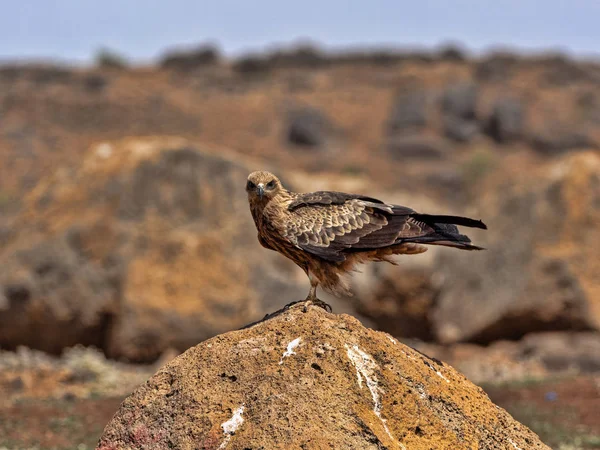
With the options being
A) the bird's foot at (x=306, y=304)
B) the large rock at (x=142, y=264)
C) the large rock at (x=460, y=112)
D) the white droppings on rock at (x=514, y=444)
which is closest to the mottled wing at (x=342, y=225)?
the bird's foot at (x=306, y=304)

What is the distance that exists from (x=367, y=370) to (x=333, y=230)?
1489 millimetres

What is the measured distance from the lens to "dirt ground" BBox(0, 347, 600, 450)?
34.0 feet

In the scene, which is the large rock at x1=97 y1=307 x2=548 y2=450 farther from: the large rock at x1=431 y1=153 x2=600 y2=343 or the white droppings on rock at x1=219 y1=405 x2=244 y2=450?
the large rock at x1=431 y1=153 x2=600 y2=343

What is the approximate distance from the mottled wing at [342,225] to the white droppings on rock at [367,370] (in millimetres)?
1169

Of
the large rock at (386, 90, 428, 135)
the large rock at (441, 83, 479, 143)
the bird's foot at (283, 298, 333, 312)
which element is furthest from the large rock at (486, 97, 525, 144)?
the bird's foot at (283, 298, 333, 312)

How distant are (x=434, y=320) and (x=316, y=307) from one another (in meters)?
11.7

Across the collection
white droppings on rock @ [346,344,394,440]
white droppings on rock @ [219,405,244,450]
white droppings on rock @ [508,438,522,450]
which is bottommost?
white droppings on rock @ [508,438,522,450]

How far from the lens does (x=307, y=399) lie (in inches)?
205

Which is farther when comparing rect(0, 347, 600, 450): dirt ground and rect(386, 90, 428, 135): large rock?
rect(386, 90, 428, 135): large rock

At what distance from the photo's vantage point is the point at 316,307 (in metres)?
6.02

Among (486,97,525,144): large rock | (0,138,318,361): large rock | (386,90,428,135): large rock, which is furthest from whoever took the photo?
(386,90,428,135): large rock

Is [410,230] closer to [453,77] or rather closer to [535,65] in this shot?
[453,77]

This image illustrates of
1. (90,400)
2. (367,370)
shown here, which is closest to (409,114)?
(90,400)

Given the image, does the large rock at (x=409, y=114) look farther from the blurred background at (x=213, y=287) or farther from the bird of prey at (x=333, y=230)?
the bird of prey at (x=333, y=230)
